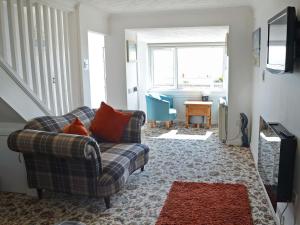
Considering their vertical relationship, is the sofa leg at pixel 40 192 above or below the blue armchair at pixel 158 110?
below

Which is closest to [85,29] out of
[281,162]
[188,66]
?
[281,162]

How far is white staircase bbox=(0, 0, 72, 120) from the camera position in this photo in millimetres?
3018

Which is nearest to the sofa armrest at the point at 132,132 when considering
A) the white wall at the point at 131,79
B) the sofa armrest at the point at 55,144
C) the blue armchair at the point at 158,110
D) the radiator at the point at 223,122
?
the sofa armrest at the point at 55,144

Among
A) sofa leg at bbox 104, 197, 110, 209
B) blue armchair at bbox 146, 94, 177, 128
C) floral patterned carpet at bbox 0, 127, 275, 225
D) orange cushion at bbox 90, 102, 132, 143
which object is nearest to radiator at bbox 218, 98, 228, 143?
floral patterned carpet at bbox 0, 127, 275, 225

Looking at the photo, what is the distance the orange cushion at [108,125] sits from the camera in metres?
3.76

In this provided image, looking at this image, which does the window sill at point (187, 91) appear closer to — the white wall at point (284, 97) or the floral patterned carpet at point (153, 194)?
the floral patterned carpet at point (153, 194)

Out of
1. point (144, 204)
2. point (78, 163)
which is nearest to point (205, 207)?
point (144, 204)

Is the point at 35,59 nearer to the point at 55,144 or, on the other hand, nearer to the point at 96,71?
the point at 55,144

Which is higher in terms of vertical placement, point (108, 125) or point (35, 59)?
point (35, 59)

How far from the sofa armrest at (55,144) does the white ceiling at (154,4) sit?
204cm

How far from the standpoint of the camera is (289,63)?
6.48 feet

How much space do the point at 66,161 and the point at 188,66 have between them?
216 inches

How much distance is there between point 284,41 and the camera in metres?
2.05

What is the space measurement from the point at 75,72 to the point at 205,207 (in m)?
2.67
